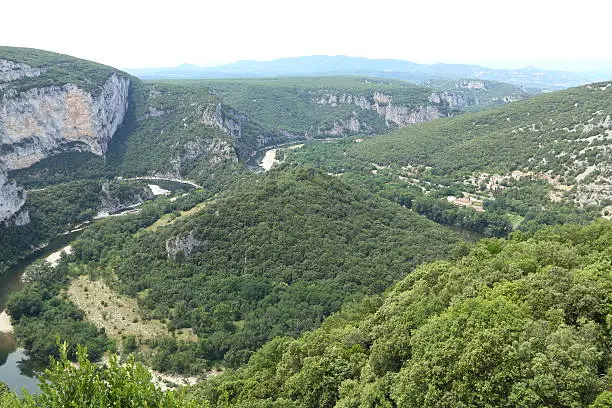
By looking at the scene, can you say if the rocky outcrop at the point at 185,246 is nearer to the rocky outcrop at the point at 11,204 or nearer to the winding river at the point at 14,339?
the winding river at the point at 14,339

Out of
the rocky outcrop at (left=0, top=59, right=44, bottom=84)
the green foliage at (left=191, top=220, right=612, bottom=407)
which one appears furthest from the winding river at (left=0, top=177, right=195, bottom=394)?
the rocky outcrop at (left=0, top=59, right=44, bottom=84)

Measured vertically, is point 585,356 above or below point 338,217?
above

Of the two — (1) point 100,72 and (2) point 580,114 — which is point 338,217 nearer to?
(2) point 580,114

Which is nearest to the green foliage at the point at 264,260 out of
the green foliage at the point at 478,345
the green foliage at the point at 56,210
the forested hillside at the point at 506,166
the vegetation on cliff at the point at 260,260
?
the vegetation on cliff at the point at 260,260

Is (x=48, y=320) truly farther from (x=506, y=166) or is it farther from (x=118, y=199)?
(x=506, y=166)

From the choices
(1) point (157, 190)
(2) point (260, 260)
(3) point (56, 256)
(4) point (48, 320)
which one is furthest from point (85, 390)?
(1) point (157, 190)

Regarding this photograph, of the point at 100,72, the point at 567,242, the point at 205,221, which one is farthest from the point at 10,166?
the point at 567,242
